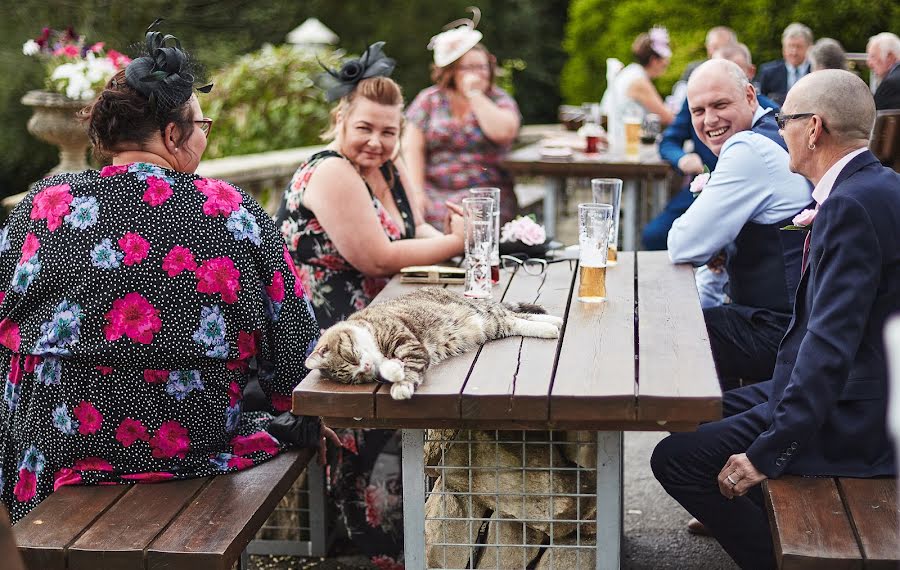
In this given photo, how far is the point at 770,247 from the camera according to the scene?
3.31m

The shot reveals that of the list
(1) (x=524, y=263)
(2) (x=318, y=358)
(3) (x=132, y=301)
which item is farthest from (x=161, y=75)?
(1) (x=524, y=263)

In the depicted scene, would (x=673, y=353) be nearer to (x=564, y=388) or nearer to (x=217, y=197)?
(x=564, y=388)

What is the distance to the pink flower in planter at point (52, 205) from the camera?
2.60 metres

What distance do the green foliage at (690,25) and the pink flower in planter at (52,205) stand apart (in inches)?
341

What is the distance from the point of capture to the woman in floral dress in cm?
354

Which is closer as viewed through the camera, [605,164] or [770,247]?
[770,247]

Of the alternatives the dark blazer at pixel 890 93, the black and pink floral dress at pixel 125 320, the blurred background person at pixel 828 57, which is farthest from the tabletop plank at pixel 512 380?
the blurred background person at pixel 828 57

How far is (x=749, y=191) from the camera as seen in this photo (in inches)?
130

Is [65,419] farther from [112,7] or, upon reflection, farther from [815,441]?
[112,7]

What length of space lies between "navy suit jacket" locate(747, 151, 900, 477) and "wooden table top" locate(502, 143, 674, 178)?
404 cm

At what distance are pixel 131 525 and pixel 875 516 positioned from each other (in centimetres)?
169

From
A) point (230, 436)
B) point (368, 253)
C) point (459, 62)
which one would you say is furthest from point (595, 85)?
point (230, 436)

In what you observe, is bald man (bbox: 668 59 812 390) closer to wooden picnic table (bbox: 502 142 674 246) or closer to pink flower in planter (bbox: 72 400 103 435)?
pink flower in planter (bbox: 72 400 103 435)

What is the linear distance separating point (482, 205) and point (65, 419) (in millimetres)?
1259
